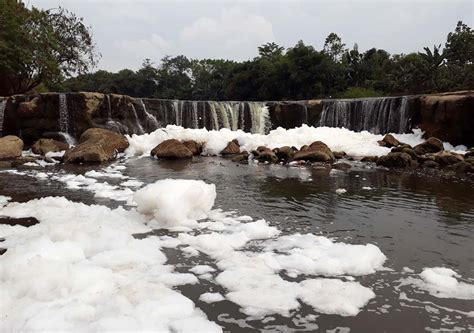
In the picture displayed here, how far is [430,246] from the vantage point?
566cm

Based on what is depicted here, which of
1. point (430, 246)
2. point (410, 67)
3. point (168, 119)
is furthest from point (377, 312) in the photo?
point (410, 67)

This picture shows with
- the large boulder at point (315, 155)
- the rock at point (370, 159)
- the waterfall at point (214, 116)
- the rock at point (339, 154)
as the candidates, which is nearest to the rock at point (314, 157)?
the large boulder at point (315, 155)

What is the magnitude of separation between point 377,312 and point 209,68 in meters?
61.3

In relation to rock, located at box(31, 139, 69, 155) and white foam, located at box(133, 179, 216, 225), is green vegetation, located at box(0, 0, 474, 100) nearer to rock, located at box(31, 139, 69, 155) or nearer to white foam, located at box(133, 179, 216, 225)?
rock, located at box(31, 139, 69, 155)

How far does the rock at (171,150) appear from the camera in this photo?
53.1ft

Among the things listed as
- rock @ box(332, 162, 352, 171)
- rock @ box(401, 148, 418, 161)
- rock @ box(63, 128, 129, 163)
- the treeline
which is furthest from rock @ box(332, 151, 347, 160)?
the treeline

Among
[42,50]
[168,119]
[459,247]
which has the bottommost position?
[459,247]

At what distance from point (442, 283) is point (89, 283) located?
3542 mm

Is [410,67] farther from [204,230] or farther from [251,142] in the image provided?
[204,230]

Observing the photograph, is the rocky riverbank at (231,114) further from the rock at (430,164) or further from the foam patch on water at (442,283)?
the foam patch on water at (442,283)

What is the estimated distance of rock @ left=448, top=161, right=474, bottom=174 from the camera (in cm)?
1313

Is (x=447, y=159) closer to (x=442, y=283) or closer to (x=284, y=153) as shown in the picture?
(x=284, y=153)

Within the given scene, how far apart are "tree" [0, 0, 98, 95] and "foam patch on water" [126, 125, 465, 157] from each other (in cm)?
844

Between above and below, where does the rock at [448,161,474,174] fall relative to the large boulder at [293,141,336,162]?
below
